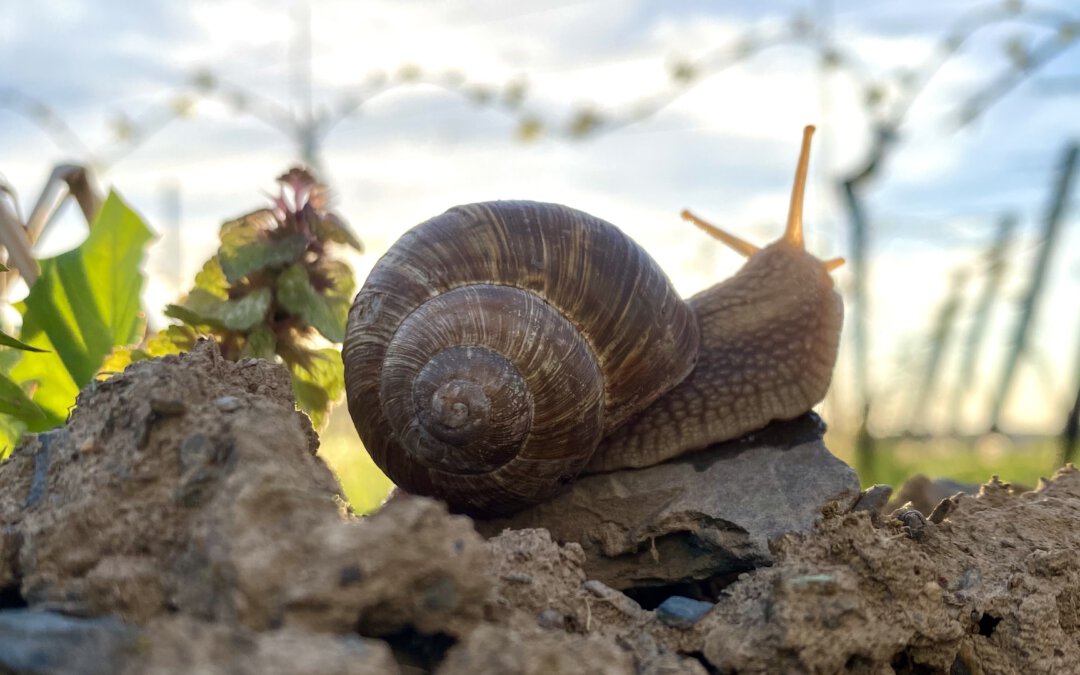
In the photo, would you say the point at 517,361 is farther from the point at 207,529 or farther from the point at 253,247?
the point at 207,529

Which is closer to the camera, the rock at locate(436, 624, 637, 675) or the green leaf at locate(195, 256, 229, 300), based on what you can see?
the rock at locate(436, 624, 637, 675)

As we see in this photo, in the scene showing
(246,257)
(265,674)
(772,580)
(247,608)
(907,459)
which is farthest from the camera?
(907,459)

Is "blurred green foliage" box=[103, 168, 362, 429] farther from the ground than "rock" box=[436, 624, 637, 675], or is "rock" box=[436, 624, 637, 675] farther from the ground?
"blurred green foliage" box=[103, 168, 362, 429]

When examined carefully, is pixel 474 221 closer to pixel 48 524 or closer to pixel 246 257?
pixel 246 257

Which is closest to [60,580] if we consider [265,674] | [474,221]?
[265,674]

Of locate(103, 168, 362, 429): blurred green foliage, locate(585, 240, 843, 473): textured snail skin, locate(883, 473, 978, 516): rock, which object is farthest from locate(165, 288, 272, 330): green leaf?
locate(883, 473, 978, 516): rock

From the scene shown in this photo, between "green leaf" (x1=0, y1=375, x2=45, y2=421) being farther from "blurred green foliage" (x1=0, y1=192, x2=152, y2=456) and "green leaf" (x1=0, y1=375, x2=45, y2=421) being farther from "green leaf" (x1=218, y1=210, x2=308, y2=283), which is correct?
"green leaf" (x1=218, y1=210, x2=308, y2=283)

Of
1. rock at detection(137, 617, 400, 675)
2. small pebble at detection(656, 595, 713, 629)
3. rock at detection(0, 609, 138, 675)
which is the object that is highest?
rock at detection(0, 609, 138, 675)
